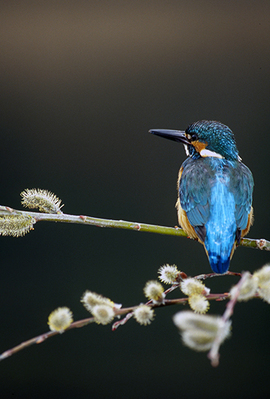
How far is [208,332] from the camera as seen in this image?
0.39 metres

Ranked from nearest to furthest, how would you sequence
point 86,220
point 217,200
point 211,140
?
point 86,220 → point 217,200 → point 211,140

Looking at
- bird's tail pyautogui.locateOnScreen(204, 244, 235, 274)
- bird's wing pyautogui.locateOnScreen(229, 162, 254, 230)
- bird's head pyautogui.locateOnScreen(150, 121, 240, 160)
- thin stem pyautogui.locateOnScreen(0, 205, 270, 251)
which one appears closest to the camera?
thin stem pyautogui.locateOnScreen(0, 205, 270, 251)

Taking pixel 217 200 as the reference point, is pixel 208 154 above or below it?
above

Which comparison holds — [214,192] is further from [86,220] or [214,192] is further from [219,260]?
[86,220]

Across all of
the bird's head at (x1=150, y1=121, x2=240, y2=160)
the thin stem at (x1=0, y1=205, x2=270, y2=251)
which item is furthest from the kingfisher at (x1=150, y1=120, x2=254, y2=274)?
the thin stem at (x1=0, y1=205, x2=270, y2=251)

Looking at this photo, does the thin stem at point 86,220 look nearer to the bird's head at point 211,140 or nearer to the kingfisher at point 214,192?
the kingfisher at point 214,192

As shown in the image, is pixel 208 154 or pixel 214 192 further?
pixel 208 154

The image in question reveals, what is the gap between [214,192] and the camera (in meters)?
1.08

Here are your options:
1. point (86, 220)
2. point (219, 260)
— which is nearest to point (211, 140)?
point (219, 260)

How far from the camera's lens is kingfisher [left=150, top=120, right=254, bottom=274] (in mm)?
966

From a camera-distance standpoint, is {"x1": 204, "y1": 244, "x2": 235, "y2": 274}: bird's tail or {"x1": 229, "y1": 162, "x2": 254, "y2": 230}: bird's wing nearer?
{"x1": 204, "y1": 244, "x2": 235, "y2": 274}: bird's tail

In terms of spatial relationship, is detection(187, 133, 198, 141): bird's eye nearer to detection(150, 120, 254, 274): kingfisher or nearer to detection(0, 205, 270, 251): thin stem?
detection(150, 120, 254, 274): kingfisher

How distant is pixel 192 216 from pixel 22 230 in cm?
52

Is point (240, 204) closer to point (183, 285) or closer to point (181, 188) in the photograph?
point (181, 188)
